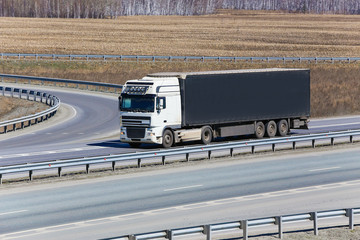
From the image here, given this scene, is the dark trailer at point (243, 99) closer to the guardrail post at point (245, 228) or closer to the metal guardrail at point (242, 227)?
the metal guardrail at point (242, 227)

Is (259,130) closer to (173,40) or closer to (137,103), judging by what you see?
(137,103)

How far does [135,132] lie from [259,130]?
6.40 m

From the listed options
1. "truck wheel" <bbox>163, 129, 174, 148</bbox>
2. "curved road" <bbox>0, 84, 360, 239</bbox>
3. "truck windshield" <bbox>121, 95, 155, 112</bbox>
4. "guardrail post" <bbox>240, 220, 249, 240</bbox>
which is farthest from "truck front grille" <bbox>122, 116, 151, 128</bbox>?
"guardrail post" <bbox>240, 220, 249, 240</bbox>

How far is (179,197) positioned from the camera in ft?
73.2

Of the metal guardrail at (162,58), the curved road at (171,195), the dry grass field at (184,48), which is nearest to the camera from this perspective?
the curved road at (171,195)

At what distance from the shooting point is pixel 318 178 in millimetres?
25531

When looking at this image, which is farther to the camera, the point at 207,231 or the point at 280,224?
the point at 280,224

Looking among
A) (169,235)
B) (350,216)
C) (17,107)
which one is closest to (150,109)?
(350,216)

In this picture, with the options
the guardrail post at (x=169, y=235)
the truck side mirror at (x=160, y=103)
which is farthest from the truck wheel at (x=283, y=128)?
the guardrail post at (x=169, y=235)

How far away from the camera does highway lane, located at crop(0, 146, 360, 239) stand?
19.2 meters

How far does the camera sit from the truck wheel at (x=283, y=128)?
1422 inches

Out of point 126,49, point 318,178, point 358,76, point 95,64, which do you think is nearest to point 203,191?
point 318,178

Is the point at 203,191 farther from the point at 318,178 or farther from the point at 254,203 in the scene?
the point at 318,178

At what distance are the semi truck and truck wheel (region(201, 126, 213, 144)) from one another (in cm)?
4
